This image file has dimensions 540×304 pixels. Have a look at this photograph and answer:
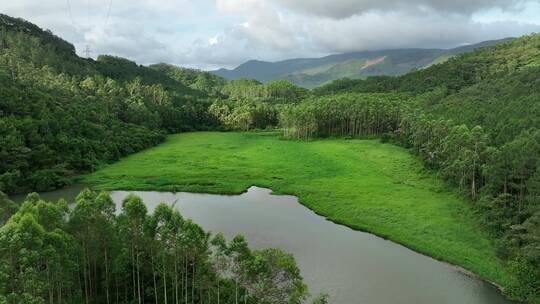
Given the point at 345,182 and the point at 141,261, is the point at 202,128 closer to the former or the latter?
the point at 345,182

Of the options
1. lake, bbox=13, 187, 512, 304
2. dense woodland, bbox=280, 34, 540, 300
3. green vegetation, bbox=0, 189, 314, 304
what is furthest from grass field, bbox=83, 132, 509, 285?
green vegetation, bbox=0, 189, 314, 304

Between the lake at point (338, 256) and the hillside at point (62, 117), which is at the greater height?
the hillside at point (62, 117)

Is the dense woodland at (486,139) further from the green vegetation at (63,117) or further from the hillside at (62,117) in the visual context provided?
the hillside at (62,117)

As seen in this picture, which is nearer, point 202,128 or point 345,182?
point 345,182

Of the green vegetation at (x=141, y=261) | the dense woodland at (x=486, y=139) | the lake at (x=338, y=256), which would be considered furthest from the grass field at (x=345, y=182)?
the green vegetation at (x=141, y=261)

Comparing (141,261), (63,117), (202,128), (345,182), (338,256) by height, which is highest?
(63,117)

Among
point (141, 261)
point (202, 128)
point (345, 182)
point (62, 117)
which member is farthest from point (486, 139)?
point (202, 128)

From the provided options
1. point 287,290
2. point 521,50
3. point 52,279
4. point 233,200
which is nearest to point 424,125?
point 233,200

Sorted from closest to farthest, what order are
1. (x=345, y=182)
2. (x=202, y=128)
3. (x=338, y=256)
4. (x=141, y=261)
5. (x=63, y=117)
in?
(x=141, y=261) < (x=338, y=256) < (x=345, y=182) < (x=63, y=117) < (x=202, y=128)
